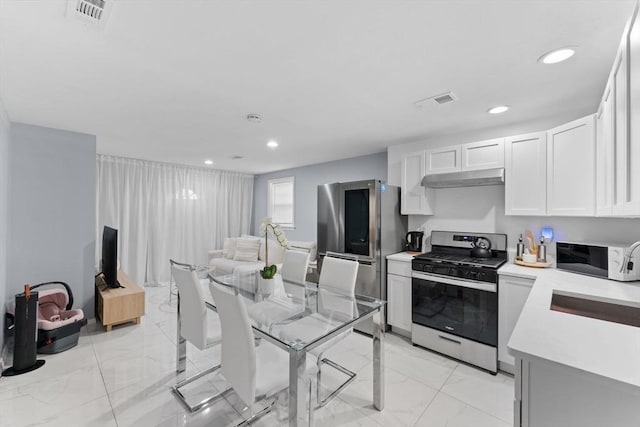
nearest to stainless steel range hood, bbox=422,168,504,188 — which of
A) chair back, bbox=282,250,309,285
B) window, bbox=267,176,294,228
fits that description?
chair back, bbox=282,250,309,285

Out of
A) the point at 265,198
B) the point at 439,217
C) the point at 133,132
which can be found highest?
the point at 133,132

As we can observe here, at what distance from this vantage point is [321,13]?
1.33 metres

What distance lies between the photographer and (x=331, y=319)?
1864mm

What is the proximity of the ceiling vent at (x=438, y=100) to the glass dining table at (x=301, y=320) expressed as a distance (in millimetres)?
1679

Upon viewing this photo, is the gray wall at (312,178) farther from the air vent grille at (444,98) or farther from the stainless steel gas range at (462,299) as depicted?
the air vent grille at (444,98)

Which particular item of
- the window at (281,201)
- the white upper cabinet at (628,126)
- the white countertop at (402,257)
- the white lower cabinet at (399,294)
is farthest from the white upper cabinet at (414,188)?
the window at (281,201)

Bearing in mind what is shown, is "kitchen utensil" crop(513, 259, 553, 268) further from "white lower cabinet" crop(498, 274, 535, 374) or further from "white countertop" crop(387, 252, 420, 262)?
"white countertop" crop(387, 252, 420, 262)

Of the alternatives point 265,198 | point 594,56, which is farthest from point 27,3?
point 265,198

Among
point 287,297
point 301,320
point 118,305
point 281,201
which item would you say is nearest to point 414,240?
point 287,297

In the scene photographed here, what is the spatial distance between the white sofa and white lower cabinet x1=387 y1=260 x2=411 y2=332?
1676 mm

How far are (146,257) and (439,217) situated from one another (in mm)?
5083

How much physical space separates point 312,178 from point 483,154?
3.08 metres

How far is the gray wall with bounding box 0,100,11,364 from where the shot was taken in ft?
8.30

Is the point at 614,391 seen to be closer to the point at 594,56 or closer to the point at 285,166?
the point at 594,56
